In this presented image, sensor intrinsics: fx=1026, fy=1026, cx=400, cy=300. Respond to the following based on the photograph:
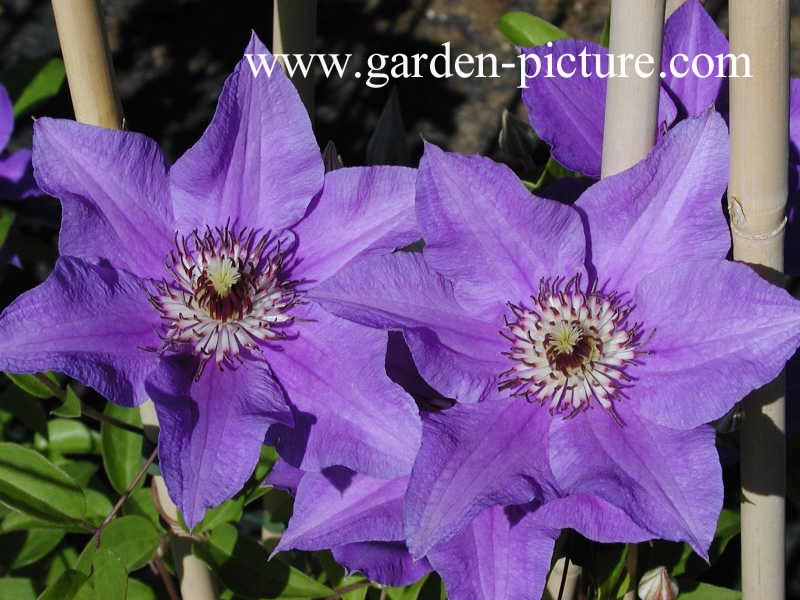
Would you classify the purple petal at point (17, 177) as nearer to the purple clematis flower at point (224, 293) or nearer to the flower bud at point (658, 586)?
the purple clematis flower at point (224, 293)

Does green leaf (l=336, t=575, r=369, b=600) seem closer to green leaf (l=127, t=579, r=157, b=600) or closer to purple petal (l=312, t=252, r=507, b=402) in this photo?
green leaf (l=127, t=579, r=157, b=600)

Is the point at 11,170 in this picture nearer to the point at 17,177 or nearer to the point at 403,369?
the point at 17,177

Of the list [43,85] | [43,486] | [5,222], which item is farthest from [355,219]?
[43,85]

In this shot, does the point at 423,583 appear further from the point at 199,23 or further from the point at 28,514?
the point at 199,23

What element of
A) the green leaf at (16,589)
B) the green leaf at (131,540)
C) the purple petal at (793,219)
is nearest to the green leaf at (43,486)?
the green leaf at (131,540)

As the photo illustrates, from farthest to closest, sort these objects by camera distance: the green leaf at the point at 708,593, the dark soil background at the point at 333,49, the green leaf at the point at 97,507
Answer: the dark soil background at the point at 333,49
the green leaf at the point at 97,507
the green leaf at the point at 708,593
